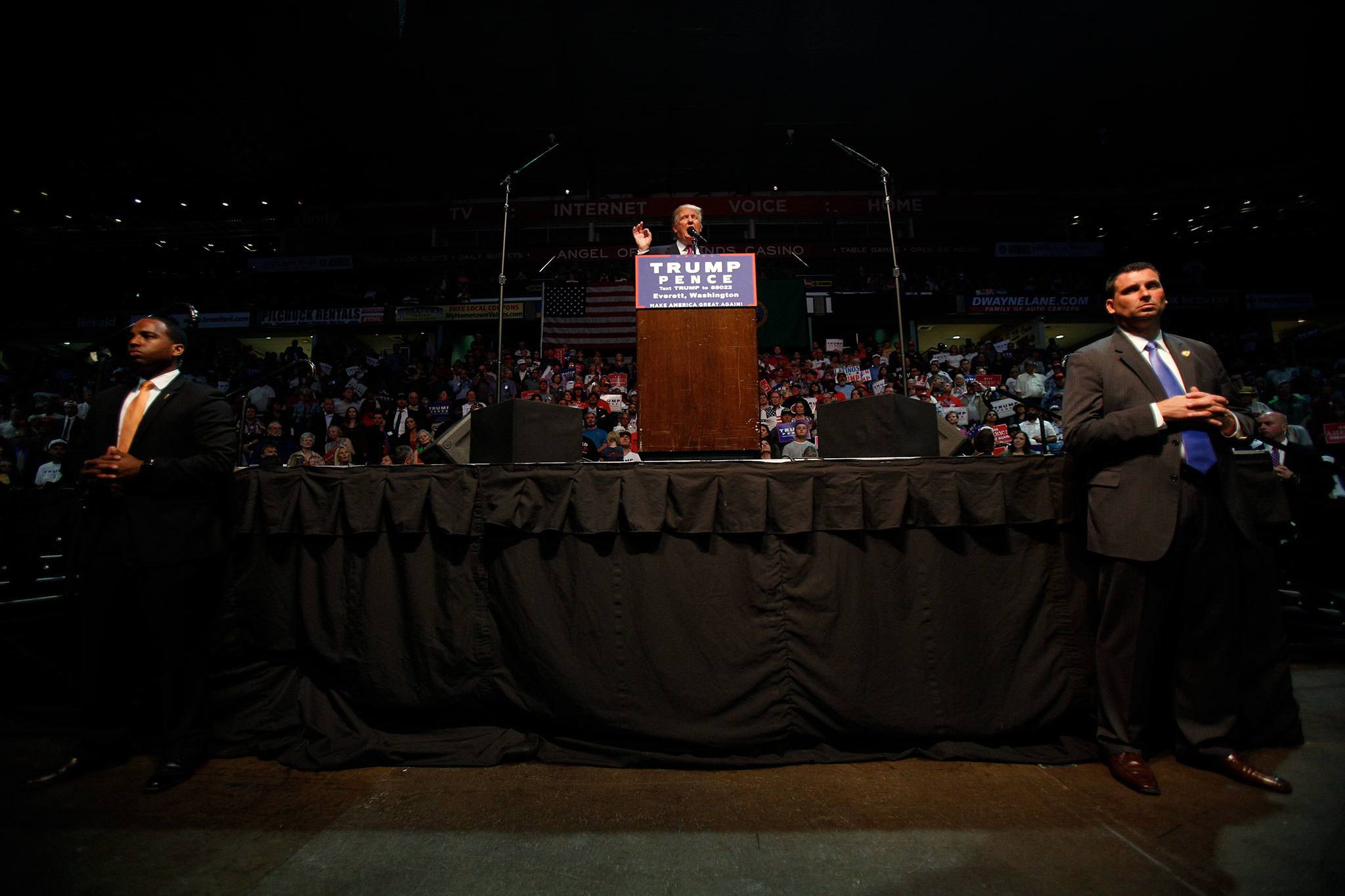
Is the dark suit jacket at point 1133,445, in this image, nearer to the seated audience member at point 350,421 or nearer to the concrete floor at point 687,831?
the concrete floor at point 687,831

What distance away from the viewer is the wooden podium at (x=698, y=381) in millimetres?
2943

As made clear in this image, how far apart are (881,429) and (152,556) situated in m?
3.31

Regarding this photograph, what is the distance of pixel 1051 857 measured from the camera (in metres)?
1.91

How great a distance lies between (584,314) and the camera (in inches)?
644

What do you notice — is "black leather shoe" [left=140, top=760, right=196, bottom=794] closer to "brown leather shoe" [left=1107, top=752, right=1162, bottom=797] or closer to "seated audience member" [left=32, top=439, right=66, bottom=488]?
"brown leather shoe" [left=1107, top=752, right=1162, bottom=797]

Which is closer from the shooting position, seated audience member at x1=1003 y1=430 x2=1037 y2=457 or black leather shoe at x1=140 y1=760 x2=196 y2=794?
black leather shoe at x1=140 y1=760 x2=196 y2=794

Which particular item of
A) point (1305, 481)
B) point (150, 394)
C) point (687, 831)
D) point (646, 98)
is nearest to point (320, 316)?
point (646, 98)

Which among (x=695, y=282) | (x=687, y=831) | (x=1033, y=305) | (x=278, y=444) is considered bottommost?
(x=687, y=831)

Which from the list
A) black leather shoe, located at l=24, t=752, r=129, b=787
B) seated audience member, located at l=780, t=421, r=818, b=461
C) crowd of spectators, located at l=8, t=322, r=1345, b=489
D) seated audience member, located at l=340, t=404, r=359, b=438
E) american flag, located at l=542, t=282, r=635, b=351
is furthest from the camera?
american flag, located at l=542, t=282, r=635, b=351

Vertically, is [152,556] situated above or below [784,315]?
below

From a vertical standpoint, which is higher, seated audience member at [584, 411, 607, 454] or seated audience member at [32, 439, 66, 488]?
seated audience member at [584, 411, 607, 454]

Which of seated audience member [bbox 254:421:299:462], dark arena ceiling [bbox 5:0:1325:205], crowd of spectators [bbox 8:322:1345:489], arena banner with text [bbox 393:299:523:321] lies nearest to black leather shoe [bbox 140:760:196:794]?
crowd of spectators [bbox 8:322:1345:489]

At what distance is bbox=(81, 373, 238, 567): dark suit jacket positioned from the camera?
2.58 meters

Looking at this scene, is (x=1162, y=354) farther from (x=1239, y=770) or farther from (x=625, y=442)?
(x=625, y=442)
